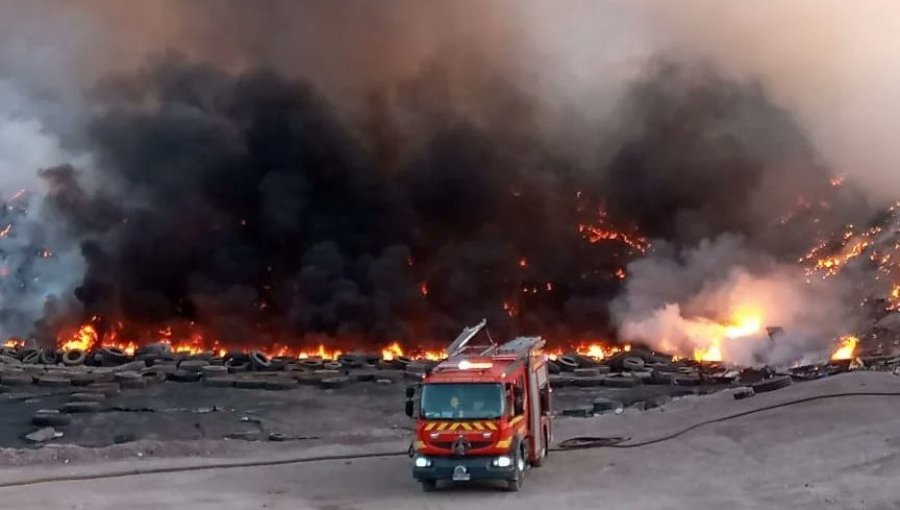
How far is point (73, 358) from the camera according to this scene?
44000mm

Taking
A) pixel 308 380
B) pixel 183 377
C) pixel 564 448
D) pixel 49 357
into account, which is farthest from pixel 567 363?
pixel 49 357

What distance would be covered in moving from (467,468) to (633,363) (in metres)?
22.7

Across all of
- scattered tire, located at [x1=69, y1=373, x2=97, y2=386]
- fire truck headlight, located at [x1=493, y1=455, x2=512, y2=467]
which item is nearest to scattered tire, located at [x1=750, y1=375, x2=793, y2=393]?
fire truck headlight, located at [x1=493, y1=455, x2=512, y2=467]

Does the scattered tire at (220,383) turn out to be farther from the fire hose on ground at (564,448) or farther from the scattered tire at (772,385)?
the scattered tire at (772,385)

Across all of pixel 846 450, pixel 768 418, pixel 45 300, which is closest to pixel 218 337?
pixel 45 300

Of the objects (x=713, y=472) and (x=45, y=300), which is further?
(x=45, y=300)

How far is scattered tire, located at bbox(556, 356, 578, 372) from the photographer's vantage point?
1489 inches

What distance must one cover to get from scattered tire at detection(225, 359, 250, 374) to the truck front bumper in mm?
23140

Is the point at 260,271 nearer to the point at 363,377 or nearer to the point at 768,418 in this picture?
the point at 363,377

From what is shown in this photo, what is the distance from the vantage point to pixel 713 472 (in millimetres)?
18609

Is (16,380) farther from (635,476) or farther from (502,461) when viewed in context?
(635,476)

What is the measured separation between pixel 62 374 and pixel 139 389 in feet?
17.7

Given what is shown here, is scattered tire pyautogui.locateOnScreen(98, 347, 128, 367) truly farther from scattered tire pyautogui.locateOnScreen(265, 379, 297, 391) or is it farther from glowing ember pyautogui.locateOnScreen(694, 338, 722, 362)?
glowing ember pyautogui.locateOnScreen(694, 338, 722, 362)

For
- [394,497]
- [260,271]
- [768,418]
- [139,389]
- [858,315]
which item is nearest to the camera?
[394,497]
